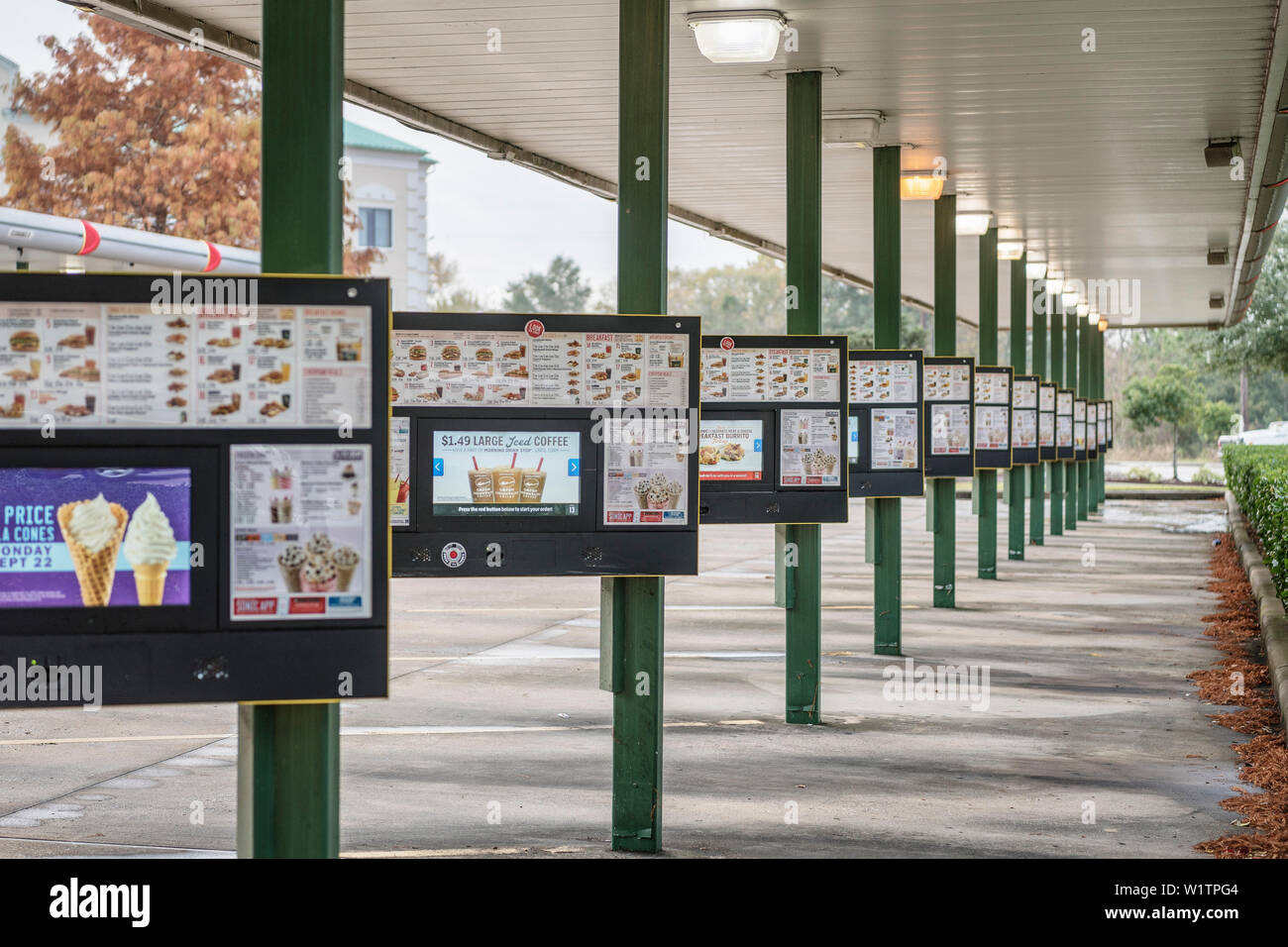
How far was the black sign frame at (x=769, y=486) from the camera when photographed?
9758 millimetres

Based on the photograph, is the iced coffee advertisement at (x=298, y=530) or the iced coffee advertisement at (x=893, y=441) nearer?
the iced coffee advertisement at (x=298, y=530)

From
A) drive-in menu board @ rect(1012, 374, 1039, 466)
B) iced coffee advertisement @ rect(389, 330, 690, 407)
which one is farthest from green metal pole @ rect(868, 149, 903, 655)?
drive-in menu board @ rect(1012, 374, 1039, 466)

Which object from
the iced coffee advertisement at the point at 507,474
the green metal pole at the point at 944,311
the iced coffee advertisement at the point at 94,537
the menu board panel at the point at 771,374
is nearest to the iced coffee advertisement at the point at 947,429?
the green metal pole at the point at 944,311

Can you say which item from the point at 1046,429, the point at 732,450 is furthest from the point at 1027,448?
the point at 732,450

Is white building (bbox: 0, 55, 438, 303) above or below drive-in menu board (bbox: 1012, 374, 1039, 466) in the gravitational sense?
above

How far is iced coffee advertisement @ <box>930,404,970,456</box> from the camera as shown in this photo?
16.0 metres

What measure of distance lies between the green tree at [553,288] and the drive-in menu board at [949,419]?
216 feet

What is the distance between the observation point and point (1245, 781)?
27.7 ft

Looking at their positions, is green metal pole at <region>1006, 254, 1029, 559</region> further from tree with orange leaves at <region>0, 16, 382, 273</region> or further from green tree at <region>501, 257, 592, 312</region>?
green tree at <region>501, 257, 592, 312</region>

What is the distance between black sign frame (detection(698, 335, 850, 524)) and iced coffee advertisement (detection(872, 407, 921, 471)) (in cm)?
322

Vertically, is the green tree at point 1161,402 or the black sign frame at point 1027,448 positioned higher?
the green tree at point 1161,402

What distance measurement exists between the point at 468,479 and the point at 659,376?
109 cm

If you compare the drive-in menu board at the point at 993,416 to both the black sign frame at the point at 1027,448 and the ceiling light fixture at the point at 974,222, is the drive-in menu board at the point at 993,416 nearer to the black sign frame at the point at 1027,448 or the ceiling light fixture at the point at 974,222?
the ceiling light fixture at the point at 974,222

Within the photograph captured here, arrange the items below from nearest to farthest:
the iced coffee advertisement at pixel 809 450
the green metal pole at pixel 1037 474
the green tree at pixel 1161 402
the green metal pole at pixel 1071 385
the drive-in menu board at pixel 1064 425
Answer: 1. the iced coffee advertisement at pixel 809 450
2. the green metal pole at pixel 1037 474
3. the drive-in menu board at pixel 1064 425
4. the green metal pole at pixel 1071 385
5. the green tree at pixel 1161 402
